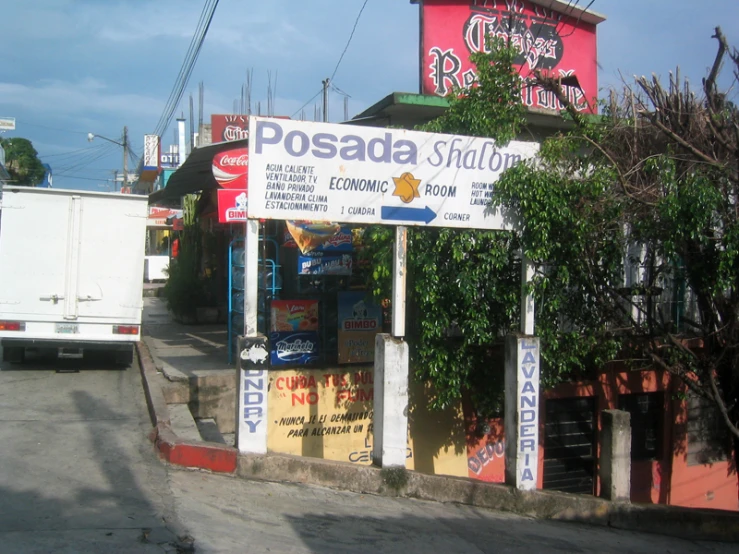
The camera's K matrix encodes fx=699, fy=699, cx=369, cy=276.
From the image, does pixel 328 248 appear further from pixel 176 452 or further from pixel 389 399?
pixel 176 452

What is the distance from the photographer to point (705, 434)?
500 inches

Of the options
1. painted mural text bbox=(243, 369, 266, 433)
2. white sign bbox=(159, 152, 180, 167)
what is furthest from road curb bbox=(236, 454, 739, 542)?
white sign bbox=(159, 152, 180, 167)

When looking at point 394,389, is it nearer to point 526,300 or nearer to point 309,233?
point 526,300

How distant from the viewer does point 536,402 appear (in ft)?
26.5

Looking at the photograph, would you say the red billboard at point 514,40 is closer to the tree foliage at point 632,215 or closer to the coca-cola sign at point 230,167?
the tree foliage at point 632,215

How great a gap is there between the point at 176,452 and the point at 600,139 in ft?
20.0

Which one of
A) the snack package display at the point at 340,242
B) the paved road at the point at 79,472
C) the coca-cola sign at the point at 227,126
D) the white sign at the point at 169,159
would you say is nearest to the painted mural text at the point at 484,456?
the snack package display at the point at 340,242

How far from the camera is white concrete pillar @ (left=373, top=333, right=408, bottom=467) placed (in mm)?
7367

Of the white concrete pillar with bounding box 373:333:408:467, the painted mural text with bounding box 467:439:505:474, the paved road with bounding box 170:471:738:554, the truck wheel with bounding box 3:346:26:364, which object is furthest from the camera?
the truck wheel with bounding box 3:346:26:364

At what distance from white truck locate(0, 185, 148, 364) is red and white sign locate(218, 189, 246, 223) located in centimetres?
174

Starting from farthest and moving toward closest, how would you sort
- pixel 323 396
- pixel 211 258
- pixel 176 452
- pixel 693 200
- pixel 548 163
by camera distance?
pixel 211 258 → pixel 323 396 → pixel 548 163 → pixel 693 200 → pixel 176 452

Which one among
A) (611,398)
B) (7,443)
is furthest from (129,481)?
(611,398)

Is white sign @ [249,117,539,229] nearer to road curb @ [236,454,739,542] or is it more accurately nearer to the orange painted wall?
road curb @ [236,454,739,542]

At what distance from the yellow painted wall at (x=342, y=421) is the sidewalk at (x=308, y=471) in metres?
0.71
